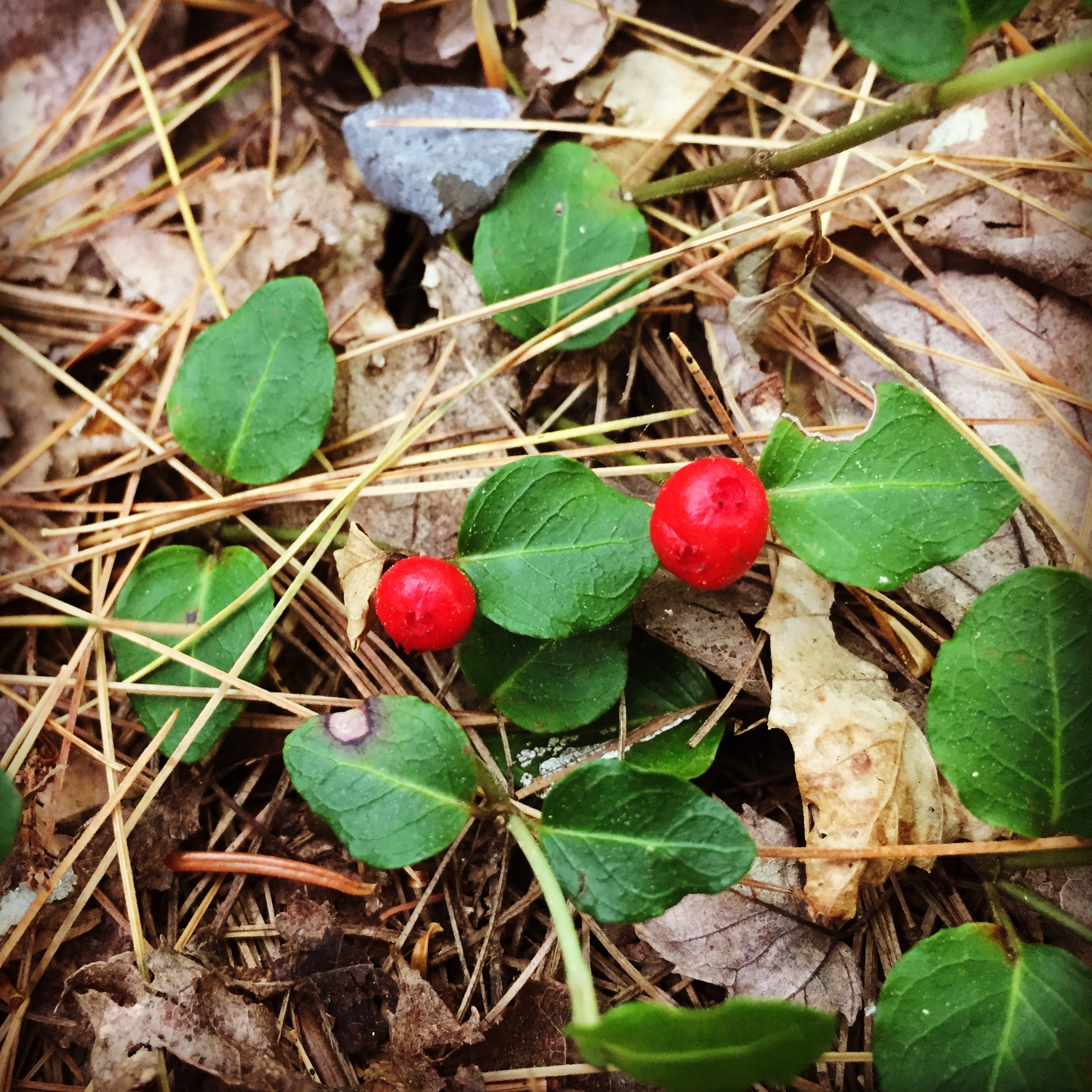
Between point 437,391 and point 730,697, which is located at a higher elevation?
point 437,391

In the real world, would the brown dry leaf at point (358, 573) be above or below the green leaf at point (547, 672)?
above

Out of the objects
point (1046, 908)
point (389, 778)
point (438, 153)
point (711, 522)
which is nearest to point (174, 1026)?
point (389, 778)

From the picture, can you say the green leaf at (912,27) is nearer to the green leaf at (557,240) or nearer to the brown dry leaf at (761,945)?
the green leaf at (557,240)

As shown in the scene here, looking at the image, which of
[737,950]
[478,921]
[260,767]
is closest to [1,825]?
[260,767]

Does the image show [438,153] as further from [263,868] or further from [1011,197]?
[263,868]

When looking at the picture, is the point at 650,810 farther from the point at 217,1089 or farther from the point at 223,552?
the point at 223,552

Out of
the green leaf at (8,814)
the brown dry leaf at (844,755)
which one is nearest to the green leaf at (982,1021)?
the brown dry leaf at (844,755)

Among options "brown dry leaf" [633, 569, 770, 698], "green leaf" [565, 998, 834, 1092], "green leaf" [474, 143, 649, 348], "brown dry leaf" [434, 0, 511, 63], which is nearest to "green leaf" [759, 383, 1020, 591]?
"brown dry leaf" [633, 569, 770, 698]
